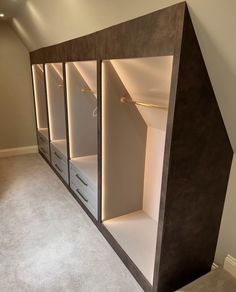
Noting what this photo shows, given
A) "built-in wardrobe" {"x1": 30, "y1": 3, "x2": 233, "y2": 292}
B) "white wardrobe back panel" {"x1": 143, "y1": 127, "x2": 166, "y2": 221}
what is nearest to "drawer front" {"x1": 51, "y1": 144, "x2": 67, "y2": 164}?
"built-in wardrobe" {"x1": 30, "y1": 3, "x2": 233, "y2": 292}

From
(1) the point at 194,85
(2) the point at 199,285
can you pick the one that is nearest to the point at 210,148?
(1) the point at 194,85

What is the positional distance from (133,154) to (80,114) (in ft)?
3.23

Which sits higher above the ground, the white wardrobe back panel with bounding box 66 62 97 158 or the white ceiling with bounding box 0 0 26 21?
the white ceiling with bounding box 0 0 26 21

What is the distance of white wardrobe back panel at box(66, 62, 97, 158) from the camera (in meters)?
2.58

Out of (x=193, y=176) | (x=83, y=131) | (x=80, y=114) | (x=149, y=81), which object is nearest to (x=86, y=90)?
(x=80, y=114)

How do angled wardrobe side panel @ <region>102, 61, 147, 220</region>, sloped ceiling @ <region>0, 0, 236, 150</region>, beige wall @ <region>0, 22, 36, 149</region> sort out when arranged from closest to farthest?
sloped ceiling @ <region>0, 0, 236, 150</region> → angled wardrobe side panel @ <region>102, 61, 147, 220</region> → beige wall @ <region>0, 22, 36, 149</region>

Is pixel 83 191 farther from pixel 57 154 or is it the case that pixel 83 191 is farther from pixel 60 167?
pixel 57 154

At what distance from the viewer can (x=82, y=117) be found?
2.79 metres

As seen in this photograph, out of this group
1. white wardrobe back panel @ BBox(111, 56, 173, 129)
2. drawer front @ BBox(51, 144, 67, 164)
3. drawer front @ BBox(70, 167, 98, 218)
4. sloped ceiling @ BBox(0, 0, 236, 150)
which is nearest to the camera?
sloped ceiling @ BBox(0, 0, 236, 150)

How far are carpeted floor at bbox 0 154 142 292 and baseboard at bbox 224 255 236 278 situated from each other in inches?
25.4

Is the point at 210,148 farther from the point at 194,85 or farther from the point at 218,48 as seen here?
the point at 218,48

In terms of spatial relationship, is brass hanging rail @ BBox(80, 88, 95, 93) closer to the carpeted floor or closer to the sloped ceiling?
the sloped ceiling

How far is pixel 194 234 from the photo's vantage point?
156 cm

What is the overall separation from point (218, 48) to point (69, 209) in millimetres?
2225
